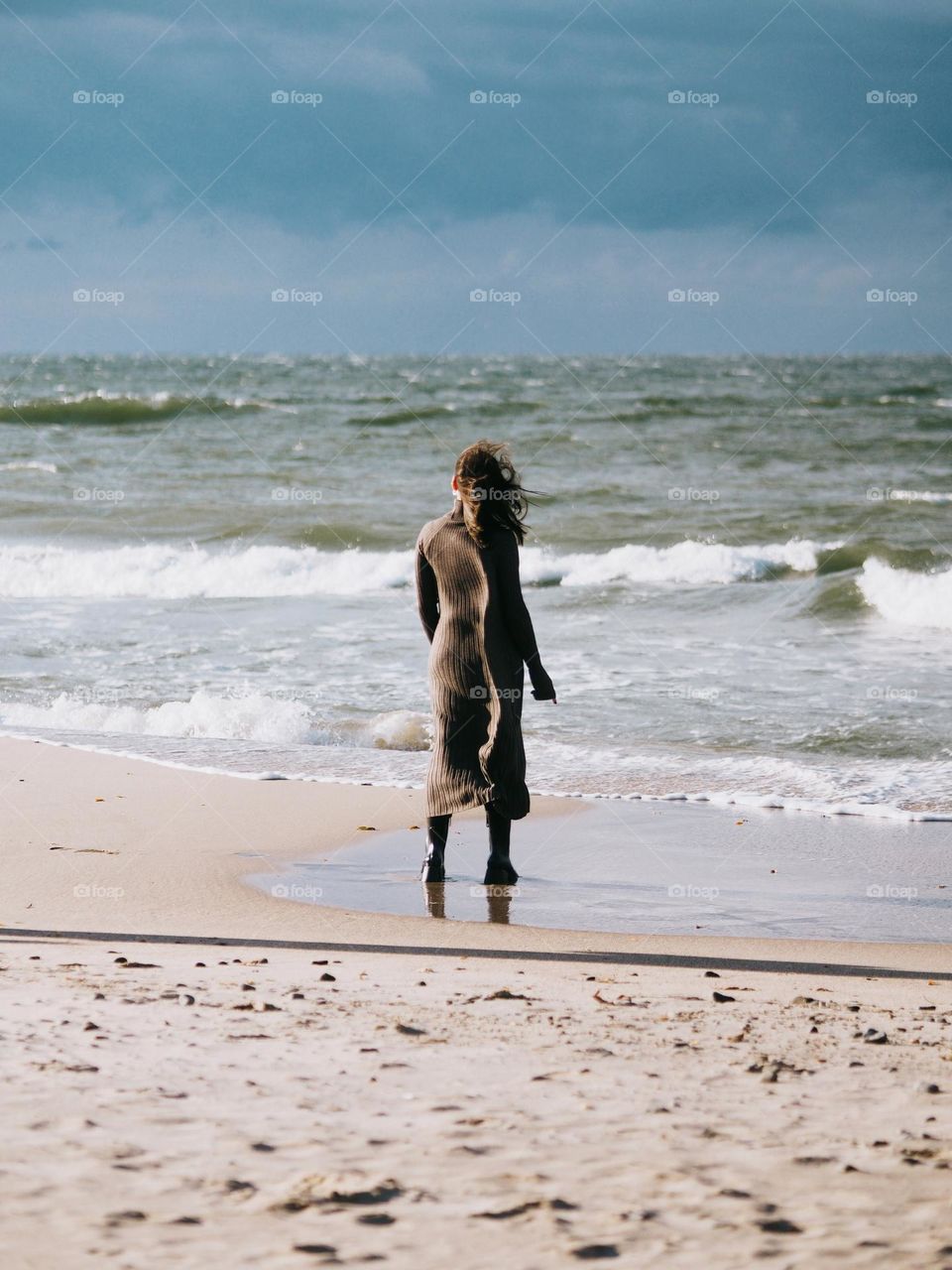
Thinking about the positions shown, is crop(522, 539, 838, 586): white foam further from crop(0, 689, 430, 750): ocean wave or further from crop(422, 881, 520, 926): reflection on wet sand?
crop(422, 881, 520, 926): reflection on wet sand

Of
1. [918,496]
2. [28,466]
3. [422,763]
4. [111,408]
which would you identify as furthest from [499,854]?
[111,408]

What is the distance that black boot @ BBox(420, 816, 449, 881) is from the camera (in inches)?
220

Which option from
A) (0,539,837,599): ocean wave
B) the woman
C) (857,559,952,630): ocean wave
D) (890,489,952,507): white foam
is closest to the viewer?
the woman

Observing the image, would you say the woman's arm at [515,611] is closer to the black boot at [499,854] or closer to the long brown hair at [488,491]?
the long brown hair at [488,491]

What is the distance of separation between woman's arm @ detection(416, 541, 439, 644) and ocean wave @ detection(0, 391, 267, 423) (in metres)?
29.2

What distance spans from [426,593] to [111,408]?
31191 mm

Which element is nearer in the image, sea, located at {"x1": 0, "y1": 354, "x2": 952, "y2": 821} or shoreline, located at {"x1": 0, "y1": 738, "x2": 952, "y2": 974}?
shoreline, located at {"x1": 0, "y1": 738, "x2": 952, "y2": 974}

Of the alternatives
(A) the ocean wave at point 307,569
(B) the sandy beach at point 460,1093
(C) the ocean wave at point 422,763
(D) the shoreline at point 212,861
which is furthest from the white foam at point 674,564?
(B) the sandy beach at point 460,1093

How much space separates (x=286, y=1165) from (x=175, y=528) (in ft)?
63.3

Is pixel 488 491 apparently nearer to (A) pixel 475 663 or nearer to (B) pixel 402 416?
(A) pixel 475 663

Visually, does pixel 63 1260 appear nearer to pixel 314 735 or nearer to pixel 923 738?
pixel 314 735

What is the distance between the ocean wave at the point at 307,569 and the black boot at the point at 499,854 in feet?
35.2

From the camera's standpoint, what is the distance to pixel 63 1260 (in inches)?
84.3

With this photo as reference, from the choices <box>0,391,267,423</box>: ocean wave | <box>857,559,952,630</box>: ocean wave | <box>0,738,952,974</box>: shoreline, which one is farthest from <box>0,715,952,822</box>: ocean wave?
<box>0,391,267,423</box>: ocean wave
